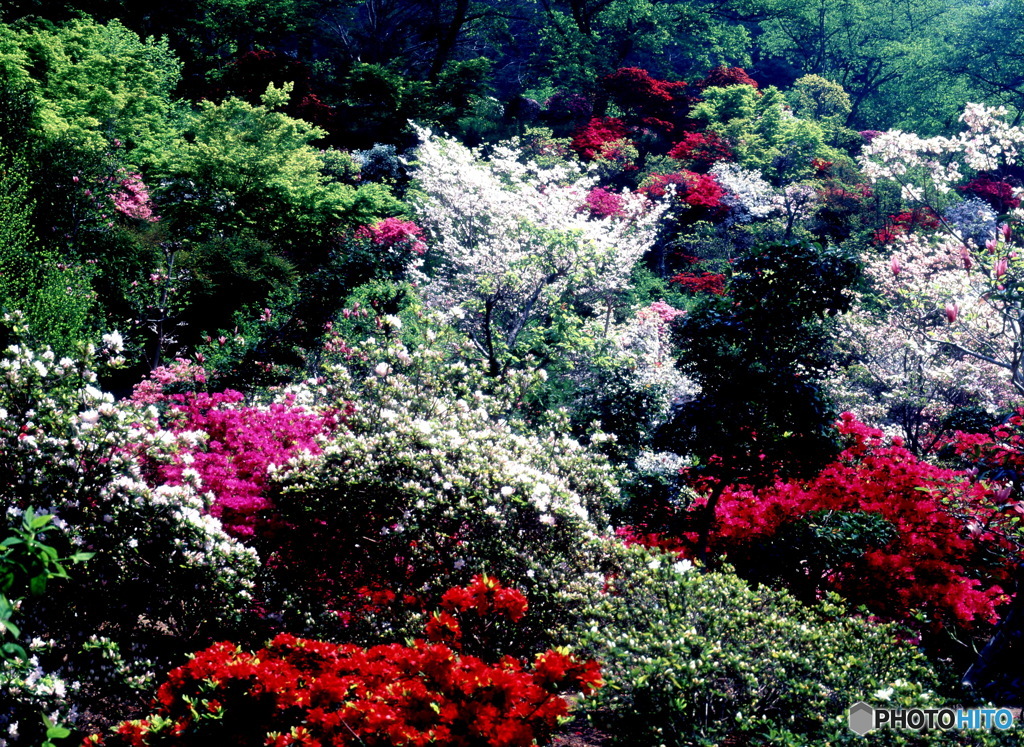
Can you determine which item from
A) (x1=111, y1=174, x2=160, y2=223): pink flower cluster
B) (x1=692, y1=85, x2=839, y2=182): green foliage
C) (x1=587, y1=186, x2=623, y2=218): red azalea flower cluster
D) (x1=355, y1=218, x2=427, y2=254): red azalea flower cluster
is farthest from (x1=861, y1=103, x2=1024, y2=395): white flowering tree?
(x1=111, y1=174, x2=160, y2=223): pink flower cluster

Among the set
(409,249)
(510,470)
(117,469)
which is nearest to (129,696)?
(117,469)

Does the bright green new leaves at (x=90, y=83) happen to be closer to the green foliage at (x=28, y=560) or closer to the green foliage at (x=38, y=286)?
the green foliage at (x=38, y=286)

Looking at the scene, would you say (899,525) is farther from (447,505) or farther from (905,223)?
(905,223)

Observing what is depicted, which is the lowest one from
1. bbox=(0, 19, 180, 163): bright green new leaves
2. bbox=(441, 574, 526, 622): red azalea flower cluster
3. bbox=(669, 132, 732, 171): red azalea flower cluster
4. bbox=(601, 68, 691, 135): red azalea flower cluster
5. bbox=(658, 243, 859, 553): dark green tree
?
bbox=(441, 574, 526, 622): red azalea flower cluster

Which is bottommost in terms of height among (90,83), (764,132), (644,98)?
(90,83)

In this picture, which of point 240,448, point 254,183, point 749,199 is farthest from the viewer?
point 749,199

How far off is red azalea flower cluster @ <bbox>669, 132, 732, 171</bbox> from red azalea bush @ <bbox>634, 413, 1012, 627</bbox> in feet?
59.9

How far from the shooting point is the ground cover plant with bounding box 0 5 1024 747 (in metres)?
4.35

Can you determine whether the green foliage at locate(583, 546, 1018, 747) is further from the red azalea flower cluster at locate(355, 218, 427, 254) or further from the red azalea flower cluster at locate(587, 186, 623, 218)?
the red azalea flower cluster at locate(587, 186, 623, 218)

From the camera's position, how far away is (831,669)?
15.3ft

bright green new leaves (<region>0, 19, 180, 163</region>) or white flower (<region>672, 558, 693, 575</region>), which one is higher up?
bright green new leaves (<region>0, 19, 180, 163</region>)

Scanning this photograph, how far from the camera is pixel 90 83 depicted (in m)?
16.7

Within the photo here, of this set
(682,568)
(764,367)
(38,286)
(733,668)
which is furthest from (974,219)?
(38,286)

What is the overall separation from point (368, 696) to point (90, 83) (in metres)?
18.7
